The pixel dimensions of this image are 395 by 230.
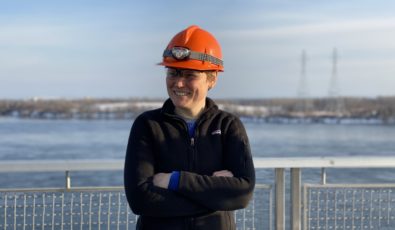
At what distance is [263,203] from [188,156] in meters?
1.36

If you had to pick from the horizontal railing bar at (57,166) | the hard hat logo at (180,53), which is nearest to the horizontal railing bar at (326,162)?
the horizontal railing bar at (57,166)

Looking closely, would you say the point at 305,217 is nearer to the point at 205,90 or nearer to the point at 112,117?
the point at 205,90

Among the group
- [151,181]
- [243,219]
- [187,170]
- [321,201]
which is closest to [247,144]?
[187,170]

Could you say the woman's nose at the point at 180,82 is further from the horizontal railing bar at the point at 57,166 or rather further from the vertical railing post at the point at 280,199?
the vertical railing post at the point at 280,199

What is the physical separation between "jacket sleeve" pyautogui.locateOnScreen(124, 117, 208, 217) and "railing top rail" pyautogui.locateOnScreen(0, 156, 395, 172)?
1008 millimetres

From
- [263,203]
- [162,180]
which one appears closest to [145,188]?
[162,180]

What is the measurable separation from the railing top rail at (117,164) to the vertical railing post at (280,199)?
0.08 meters

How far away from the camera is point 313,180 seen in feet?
11.3

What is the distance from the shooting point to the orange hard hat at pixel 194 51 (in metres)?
1.94

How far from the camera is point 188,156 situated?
6.48 ft

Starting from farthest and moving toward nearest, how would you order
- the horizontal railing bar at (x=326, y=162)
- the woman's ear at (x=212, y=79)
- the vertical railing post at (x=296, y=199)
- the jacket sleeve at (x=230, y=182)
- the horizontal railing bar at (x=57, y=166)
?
the vertical railing post at (x=296, y=199) < the horizontal railing bar at (x=326, y=162) < the horizontal railing bar at (x=57, y=166) < the woman's ear at (x=212, y=79) < the jacket sleeve at (x=230, y=182)

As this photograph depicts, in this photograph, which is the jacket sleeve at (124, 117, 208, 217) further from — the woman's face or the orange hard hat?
the orange hard hat

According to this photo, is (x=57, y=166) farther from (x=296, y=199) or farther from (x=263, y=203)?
(x=296, y=199)

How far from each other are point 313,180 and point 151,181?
1.73m
